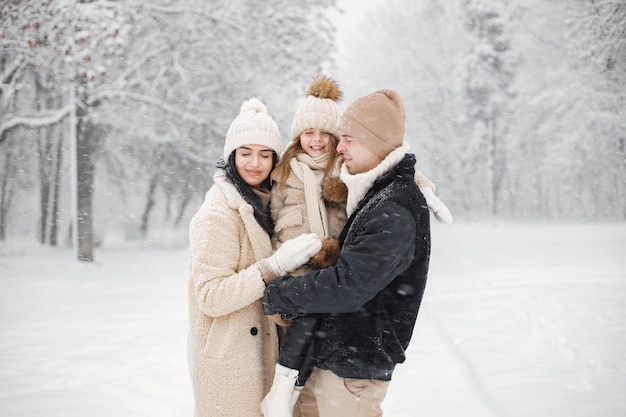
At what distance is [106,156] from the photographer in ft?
72.5

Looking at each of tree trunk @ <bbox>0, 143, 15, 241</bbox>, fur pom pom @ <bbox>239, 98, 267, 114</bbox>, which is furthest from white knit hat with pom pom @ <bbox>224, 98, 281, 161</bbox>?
tree trunk @ <bbox>0, 143, 15, 241</bbox>

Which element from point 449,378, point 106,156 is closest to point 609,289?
point 449,378

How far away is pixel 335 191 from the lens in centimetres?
292

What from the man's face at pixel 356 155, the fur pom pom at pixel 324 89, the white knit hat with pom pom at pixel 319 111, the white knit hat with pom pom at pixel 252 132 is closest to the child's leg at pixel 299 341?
the man's face at pixel 356 155

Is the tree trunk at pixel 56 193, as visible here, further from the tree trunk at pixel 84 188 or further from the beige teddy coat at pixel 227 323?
the beige teddy coat at pixel 227 323

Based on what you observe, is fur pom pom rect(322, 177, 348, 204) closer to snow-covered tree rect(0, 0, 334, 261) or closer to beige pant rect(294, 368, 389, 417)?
beige pant rect(294, 368, 389, 417)

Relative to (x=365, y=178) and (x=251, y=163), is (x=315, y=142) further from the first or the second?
(x=365, y=178)

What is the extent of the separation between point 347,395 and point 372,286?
0.58 metres

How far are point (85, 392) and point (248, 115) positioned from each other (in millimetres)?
3981

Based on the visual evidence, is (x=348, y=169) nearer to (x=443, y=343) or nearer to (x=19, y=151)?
(x=443, y=343)

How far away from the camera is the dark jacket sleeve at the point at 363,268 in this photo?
8.00ft

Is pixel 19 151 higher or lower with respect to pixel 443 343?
higher

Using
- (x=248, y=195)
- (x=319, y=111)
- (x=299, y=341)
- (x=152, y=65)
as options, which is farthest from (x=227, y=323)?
(x=152, y=65)

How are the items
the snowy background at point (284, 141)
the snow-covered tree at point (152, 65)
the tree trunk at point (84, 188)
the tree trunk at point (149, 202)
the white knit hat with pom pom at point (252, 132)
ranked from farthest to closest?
the tree trunk at point (149, 202) → the tree trunk at point (84, 188) → the snow-covered tree at point (152, 65) → the snowy background at point (284, 141) → the white knit hat with pom pom at point (252, 132)
